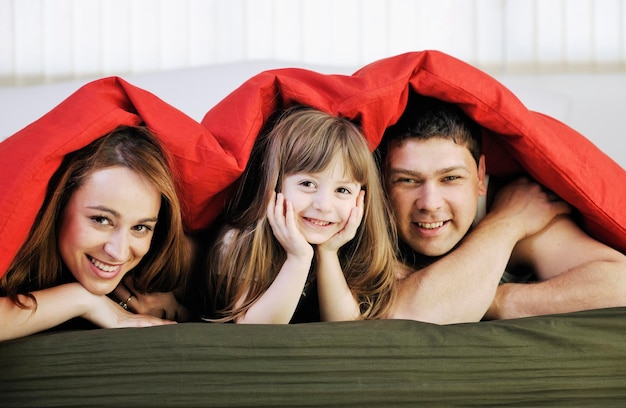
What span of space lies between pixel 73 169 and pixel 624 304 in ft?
2.96

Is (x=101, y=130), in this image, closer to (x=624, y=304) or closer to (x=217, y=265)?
(x=217, y=265)

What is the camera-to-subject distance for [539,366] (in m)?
1.16

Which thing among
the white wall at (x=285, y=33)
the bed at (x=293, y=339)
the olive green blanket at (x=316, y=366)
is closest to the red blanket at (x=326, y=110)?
the bed at (x=293, y=339)

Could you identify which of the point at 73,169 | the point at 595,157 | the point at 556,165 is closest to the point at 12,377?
the point at 73,169

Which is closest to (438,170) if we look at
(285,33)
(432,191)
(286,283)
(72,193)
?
(432,191)

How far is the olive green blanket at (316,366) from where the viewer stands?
108cm

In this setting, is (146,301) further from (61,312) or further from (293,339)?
(293,339)

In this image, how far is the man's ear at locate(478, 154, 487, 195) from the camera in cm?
157

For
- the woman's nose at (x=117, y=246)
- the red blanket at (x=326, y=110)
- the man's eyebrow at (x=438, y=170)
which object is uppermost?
the red blanket at (x=326, y=110)

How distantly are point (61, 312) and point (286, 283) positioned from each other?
333 millimetres

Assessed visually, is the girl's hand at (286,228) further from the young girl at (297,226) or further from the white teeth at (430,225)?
the white teeth at (430,225)

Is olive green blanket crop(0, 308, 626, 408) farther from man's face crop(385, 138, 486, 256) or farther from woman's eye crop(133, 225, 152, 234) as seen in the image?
man's face crop(385, 138, 486, 256)

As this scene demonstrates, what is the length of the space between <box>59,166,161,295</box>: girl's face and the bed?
7 cm

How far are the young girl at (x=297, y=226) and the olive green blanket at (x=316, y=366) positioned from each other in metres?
0.21
